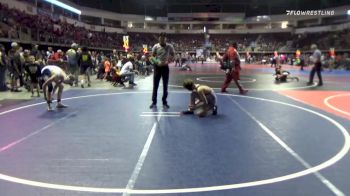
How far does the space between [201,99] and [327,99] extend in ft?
17.4

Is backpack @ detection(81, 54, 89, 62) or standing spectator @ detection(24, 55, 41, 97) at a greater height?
backpack @ detection(81, 54, 89, 62)

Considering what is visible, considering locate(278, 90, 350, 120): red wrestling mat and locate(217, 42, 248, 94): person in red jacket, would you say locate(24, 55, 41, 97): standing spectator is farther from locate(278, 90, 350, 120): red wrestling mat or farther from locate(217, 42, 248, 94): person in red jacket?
locate(278, 90, 350, 120): red wrestling mat

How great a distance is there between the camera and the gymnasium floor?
14.1 ft

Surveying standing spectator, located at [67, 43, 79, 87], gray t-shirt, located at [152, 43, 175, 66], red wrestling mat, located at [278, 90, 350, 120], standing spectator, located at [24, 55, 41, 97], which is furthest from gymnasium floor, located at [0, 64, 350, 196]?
standing spectator, located at [67, 43, 79, 87]

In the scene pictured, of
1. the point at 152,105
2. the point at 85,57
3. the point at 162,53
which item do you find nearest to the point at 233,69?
the point at 162,53

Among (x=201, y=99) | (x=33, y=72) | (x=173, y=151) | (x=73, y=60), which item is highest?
(x=73, y=60)

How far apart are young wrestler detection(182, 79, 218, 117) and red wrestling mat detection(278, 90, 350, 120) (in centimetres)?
308

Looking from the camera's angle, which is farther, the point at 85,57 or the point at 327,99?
the point at 85,57

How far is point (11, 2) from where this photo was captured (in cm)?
3512

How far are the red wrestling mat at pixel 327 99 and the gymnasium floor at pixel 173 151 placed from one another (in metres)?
0.11

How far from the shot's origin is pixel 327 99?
12.1 meters

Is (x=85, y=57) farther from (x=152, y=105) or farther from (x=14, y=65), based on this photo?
(x=152, y=105)

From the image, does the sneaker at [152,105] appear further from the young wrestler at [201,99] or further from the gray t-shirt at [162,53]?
the young wrestler at [201,99]

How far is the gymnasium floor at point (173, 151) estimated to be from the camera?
14.1 ft
